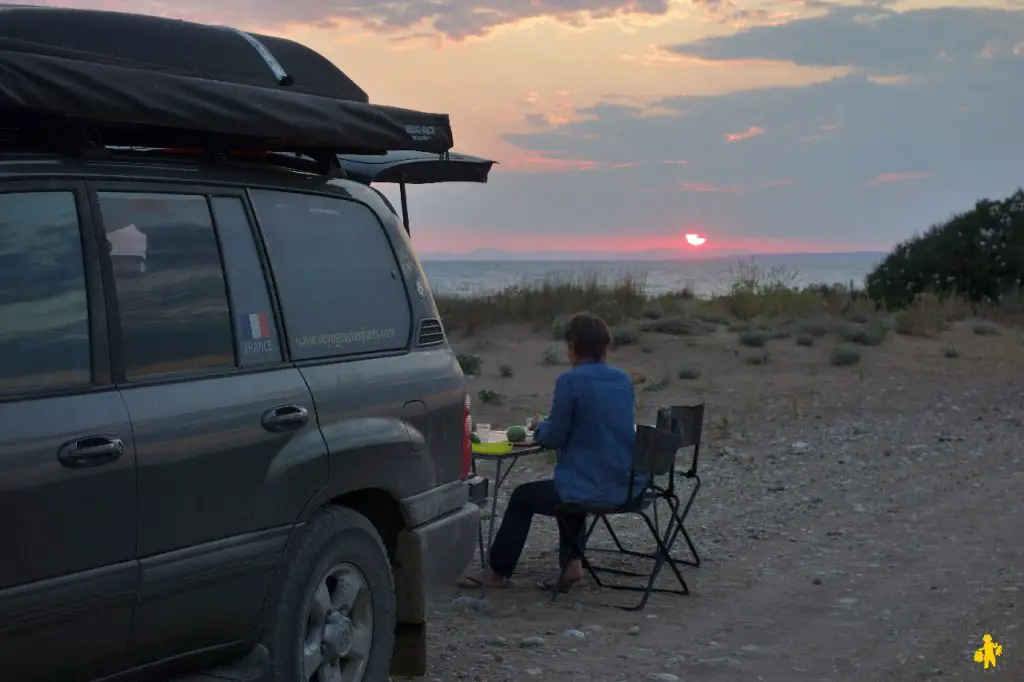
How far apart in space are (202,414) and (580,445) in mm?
3551

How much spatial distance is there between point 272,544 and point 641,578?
3.97 m

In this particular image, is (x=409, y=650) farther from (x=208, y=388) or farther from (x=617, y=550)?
(x=617, y=550)

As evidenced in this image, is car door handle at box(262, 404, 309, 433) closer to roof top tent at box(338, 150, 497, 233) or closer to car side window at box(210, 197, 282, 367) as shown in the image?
car side window at box(210, 197, 282, 367)

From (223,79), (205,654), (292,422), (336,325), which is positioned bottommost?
(205,654)

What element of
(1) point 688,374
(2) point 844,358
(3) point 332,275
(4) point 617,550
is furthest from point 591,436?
(2) point 844,358

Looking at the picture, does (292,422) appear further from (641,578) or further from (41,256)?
(641,578)

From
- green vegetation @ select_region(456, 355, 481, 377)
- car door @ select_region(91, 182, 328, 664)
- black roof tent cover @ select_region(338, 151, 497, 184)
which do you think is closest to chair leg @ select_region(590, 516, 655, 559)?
black roof tent cover @ select_region(338, 151, 497, 184)

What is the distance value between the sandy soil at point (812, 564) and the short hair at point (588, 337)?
138 cm

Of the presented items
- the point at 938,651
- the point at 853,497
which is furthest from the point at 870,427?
the point at 938,651

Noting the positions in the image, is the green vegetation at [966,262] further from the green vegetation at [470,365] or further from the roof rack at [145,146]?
the roof rack at [145,146]

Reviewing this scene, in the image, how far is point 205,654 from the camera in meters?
4.18

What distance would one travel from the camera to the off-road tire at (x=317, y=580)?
4.41 m

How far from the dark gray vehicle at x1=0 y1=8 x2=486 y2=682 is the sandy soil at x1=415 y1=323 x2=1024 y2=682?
1.36 metres

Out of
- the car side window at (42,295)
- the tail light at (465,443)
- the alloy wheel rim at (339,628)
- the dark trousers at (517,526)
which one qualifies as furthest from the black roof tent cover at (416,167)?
the car side window at (42,295)
